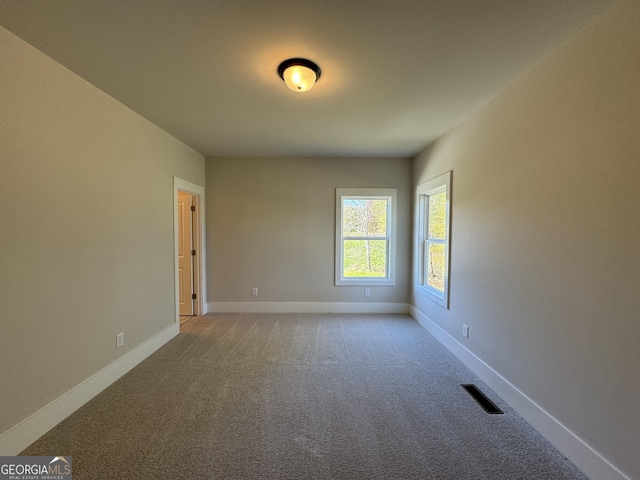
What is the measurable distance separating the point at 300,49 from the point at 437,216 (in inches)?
112

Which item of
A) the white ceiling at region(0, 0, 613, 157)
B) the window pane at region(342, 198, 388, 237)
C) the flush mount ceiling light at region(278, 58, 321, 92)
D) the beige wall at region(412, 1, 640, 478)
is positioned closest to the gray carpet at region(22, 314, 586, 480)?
the beige wall at region(412, 1, 640, 478)

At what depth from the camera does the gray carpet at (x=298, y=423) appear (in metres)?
1.61

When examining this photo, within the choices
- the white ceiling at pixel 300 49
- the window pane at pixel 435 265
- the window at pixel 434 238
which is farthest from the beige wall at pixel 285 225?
the white ceiling at pixel 300 49

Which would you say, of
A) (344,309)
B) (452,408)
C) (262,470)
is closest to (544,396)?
(452,408)

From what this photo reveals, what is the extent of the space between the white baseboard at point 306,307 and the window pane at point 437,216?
1.36 metres

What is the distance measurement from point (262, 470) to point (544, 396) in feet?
6.07

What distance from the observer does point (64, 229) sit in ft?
6.61

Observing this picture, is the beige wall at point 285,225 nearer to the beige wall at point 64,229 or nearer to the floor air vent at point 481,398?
the beige wall at point 64,229

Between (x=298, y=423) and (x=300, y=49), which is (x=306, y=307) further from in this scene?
(x=300, y=49)

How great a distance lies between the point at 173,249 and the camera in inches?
139

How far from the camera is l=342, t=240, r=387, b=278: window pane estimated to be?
4645mm

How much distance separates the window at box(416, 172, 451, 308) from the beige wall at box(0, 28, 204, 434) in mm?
3339

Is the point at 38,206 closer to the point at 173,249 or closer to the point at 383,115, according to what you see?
the point at 173,249

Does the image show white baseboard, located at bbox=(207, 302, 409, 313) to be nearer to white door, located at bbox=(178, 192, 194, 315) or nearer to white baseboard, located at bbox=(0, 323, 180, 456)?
white door, located at bbox=(178, 192, 194, 315)
